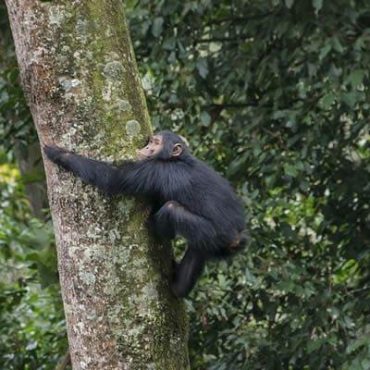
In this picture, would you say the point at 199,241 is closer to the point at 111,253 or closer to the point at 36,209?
the point at 111,253

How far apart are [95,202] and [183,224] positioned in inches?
18.0

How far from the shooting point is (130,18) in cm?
521

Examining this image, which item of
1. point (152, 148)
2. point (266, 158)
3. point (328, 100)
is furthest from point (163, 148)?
point (266, 158)

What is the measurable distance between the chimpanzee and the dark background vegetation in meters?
0.83

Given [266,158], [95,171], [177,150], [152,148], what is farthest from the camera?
[266,158]

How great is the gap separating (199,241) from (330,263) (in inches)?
71.2

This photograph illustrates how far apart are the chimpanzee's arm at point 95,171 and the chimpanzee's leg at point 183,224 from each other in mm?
167

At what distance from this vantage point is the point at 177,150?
389 cm

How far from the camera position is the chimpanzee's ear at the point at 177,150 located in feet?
12.6

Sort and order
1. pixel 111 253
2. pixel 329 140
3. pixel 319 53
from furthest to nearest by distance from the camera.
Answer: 1. pixel 329 140
2. pixel 319 53
3. pixel 111 253

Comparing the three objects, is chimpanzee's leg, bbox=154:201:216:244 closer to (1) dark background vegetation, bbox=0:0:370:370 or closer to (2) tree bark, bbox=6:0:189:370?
(2) tree bark, bbox=6:0:189:370

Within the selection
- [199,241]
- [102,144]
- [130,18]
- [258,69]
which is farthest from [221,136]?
[102,144]

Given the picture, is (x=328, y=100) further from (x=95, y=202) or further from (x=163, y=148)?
(x=95, y=202)

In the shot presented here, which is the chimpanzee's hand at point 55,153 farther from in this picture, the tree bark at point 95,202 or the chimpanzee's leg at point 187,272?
the chimpanzee's leg at point 187,272
